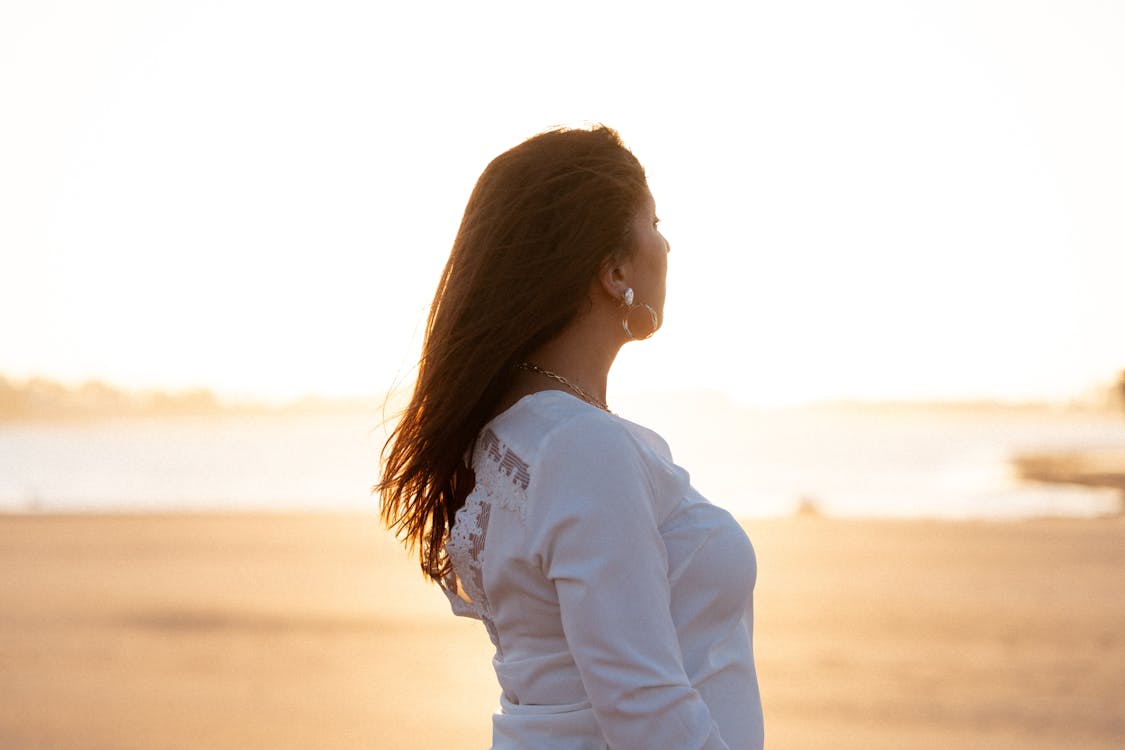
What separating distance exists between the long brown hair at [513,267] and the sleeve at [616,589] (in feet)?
0.73

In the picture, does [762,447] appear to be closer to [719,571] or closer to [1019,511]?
[1019,511]

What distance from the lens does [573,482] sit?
4.71 ft

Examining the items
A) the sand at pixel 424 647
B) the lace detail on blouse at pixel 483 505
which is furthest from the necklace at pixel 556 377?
the sand at pixel 424 647

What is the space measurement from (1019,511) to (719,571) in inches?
913

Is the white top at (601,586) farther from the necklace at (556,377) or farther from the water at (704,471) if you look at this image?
the water at (704,471)

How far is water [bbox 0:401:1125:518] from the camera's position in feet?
84.4

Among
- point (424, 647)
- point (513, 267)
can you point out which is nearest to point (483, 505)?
point (513, 267)

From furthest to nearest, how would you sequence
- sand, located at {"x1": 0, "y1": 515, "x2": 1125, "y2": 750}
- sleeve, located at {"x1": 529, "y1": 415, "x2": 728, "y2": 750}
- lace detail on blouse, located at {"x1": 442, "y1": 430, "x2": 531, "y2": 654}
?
sand, located at {"x1": 0, "y1": 515, "x2": 1125, "y2": 750} → lace detail on blouse, located at {"x1": 442, "y1": 430, "x2": 531, "y2": 654} → sleeve, located at {"x1": 529, "y1": 415, "x2": 728, "y2": 750}

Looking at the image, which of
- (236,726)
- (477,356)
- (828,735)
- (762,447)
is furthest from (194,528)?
(762,447)

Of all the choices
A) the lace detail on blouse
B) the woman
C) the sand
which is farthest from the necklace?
the sand

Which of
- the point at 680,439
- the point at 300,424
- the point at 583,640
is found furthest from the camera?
the point at 300,424

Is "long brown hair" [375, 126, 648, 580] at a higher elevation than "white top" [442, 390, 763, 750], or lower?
higher

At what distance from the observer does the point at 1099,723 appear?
6.86 metres

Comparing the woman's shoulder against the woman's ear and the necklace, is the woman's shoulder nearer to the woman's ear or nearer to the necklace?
the necklace
